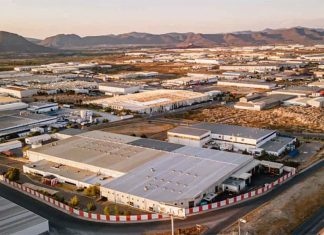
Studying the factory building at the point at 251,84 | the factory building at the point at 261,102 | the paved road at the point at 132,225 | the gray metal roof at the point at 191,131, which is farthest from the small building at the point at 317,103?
the paved road at the point at 132,225

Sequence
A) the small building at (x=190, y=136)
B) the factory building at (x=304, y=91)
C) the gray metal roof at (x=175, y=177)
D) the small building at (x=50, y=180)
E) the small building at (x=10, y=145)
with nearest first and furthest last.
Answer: the gray metal roof at (x=175, y=177) < the small building at (x=50, y=180) < the small building at (x=190, y=136) < the small building at (x=10, y=145) < the factory building at (x=304, y=91)

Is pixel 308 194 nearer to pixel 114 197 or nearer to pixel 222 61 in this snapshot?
pixel 114 197

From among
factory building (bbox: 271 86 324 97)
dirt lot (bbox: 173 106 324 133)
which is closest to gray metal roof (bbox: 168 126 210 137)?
dirt lot (bbox: 173 106 324 133)

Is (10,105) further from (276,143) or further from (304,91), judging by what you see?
(304,91)

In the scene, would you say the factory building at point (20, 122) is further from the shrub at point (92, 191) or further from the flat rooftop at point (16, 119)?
the shrub at point (92, 191)

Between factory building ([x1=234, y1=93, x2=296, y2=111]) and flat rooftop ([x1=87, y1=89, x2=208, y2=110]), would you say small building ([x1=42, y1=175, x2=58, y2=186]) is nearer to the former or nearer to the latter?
flat rooftop ([x1=87, y1=89, x2=208, y2=110])
